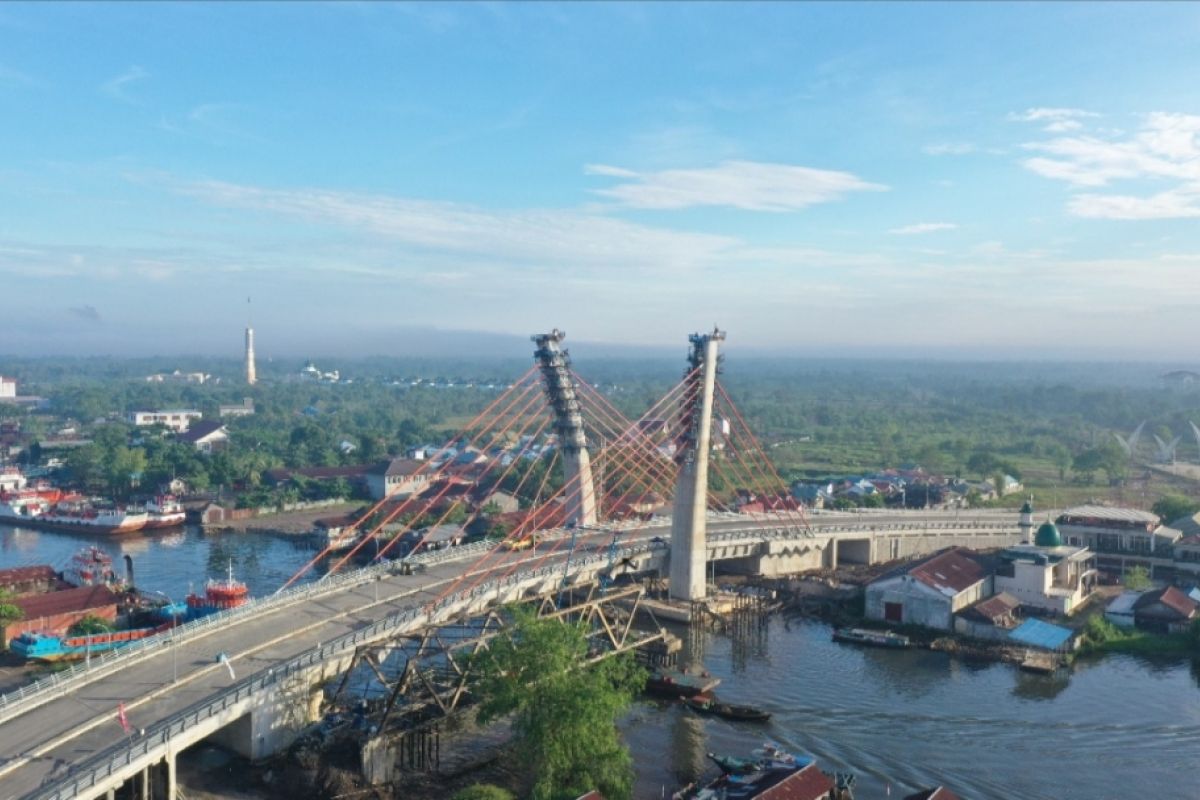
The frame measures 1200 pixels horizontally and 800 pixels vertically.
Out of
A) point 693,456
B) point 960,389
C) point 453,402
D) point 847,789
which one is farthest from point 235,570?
point 960,389

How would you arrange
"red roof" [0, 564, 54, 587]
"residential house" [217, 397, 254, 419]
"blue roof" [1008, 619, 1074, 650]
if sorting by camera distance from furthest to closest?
"residential house" [217, 397, 254, 419] < "red roof" [0, 564, 54, 587] < "blue roof" [1008, 619, 1074, 650]

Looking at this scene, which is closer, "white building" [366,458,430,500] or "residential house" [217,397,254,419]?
"white building" [366,458,430,500]

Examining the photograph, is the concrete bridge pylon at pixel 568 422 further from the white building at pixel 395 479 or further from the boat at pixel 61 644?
the white building at pixel 395 479

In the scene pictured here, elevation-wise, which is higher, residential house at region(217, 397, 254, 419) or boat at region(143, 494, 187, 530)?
residential house at region(217, 397, 254, 419)

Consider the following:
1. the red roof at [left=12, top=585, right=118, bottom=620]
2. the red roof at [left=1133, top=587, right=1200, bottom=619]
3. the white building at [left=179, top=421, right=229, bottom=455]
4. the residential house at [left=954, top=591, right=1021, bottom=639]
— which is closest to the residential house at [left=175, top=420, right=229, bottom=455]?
the white building at [left=179, top=421, right=229, bottom=455]

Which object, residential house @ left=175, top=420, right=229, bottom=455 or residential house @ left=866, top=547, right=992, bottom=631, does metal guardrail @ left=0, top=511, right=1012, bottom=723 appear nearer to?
residential house @ left=866, top=547, right=992, bottom=631
